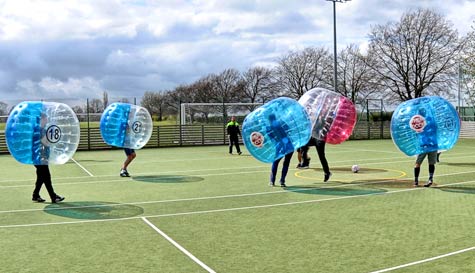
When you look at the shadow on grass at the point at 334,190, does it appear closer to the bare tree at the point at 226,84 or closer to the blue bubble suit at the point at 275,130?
the blue bubble suit at the point at 275,130

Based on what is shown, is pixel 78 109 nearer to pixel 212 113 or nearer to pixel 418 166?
pixel 212 113

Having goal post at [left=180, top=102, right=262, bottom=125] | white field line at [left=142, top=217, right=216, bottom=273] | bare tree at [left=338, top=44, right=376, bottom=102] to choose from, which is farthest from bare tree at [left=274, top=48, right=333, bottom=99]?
white field line at [left=142, top=217, right=216, bottom=273]

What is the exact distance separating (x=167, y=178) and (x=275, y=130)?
460cm

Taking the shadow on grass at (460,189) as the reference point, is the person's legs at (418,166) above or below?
above

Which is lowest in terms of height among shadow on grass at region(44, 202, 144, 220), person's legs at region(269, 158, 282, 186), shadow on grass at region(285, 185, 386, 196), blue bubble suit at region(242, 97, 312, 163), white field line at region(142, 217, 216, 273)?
white field line at region(142, 217, 216, 273)

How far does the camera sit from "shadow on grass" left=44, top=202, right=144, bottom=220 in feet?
31.0

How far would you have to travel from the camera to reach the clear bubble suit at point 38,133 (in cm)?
1003

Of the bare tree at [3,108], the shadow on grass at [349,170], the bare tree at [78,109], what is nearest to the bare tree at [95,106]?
the bare tree at [78,109]

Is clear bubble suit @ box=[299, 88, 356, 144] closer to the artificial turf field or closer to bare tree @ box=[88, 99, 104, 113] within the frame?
the artificial turf field

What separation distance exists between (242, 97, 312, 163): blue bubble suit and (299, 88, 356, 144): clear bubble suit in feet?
6.50

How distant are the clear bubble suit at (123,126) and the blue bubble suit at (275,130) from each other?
4534 mm

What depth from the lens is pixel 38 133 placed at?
10.1 metres

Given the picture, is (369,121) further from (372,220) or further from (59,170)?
(372,220)

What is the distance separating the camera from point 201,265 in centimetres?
629
